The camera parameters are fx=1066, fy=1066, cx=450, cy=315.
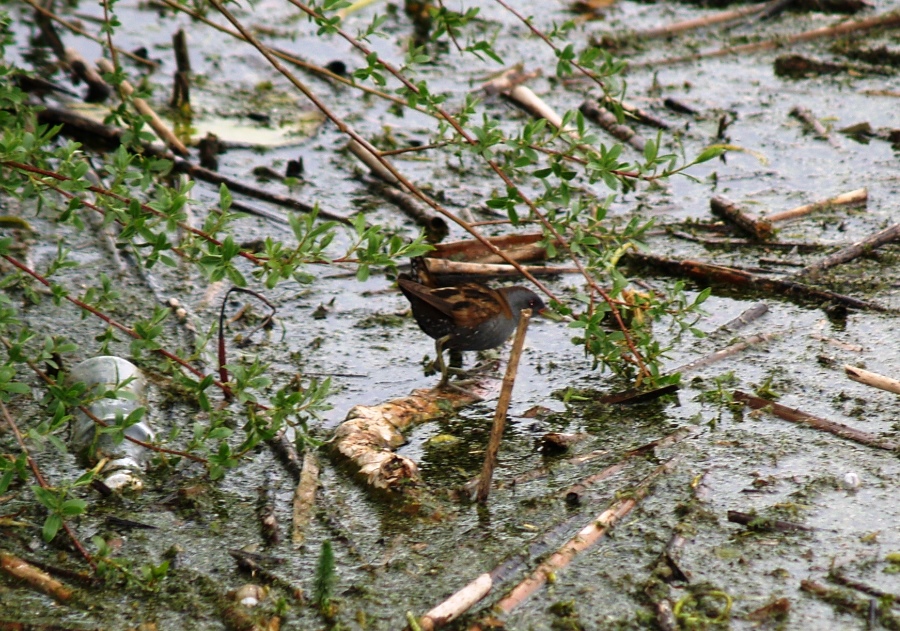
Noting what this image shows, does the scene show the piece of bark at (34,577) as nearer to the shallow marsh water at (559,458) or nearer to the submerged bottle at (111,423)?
the shallow marsh water at (559,458)

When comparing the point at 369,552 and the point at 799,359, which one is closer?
the point at 369,552

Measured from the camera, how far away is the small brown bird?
16.3 ft

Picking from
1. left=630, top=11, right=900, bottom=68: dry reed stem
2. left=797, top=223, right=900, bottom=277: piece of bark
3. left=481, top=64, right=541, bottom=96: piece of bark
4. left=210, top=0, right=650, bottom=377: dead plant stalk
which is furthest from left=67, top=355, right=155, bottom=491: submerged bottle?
left=630, top=11, right=900, bottom=68: dry reed stem

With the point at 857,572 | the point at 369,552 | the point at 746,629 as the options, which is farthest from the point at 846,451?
the point at 369,552

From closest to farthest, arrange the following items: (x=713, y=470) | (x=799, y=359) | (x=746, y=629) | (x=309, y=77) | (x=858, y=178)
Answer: (x=746, y=629) → (x=713, y=470) → (x=799, y=359) → (x=858, y=178) → (x=309, y=77)

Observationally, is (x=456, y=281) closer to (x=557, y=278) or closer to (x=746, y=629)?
(x=557, y=278)

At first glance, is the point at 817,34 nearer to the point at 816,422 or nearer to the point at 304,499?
the point at 816,422

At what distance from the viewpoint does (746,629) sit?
3148mm

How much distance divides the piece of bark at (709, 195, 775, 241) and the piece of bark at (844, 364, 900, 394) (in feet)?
5.65

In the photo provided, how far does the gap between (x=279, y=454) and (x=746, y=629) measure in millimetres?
1956

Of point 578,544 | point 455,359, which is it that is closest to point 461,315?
point 455,359

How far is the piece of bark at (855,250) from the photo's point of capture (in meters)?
5.70

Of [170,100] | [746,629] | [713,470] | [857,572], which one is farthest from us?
[170,100]

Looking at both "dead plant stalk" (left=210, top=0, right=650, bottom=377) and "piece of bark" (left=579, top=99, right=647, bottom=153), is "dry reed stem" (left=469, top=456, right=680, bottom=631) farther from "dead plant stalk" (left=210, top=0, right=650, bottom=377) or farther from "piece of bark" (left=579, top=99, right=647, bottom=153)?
"piece of bark" (left=579, top=99, right=647, bottom=153)
